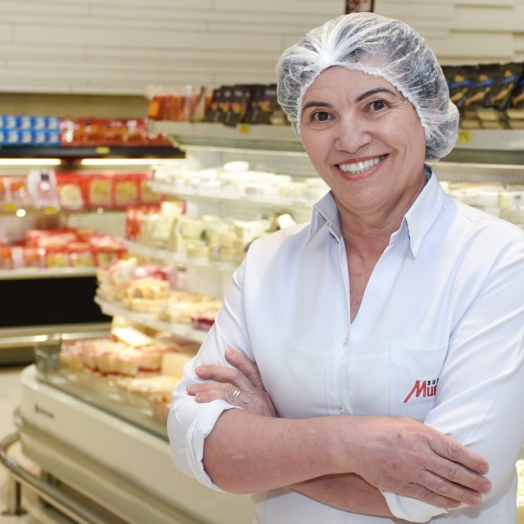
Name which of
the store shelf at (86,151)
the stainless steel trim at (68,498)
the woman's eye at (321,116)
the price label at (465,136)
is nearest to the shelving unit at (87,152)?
the store shelf at (86,151)

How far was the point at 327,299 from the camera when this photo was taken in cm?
177

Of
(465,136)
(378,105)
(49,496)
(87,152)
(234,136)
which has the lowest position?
(49,496)

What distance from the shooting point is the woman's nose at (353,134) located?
1647mm

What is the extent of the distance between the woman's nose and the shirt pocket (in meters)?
0.36

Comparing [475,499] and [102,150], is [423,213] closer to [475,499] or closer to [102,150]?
[475,499]

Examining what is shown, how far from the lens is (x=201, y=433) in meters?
1.70

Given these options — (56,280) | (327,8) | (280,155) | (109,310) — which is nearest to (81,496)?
(109,310)

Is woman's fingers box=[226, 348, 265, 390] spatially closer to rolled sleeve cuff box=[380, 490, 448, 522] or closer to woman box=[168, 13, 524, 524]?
woman box=[168, 13, 524, 524]

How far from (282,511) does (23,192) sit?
588cm

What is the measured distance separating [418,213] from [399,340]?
0.24m

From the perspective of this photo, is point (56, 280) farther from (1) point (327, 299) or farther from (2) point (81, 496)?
(1) point (327, 299)

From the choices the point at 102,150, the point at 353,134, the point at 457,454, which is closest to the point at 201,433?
the point at 457,454

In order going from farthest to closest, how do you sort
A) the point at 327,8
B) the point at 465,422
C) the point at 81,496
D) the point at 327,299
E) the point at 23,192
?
the point at 327,8 < the point at 23,192 < the point at 81,496 < the point at 327,299 < the point at 465,422

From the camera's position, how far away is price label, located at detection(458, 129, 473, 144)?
3320 millimetres
